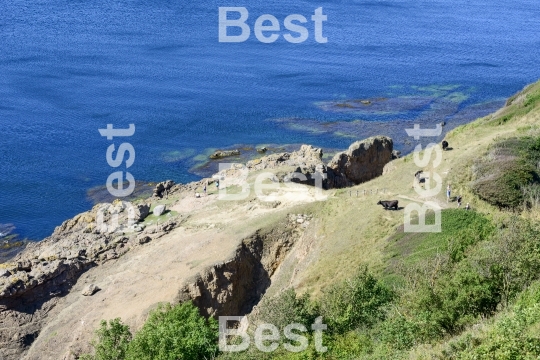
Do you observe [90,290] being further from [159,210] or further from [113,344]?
[113,344]

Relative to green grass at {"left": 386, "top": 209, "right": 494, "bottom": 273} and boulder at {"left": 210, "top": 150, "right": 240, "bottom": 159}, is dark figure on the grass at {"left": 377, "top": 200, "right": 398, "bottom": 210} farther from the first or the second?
boulder at {"left": 210, "top": 150, "right": 240, "bottom": 159}

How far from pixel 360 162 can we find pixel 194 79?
50775mm

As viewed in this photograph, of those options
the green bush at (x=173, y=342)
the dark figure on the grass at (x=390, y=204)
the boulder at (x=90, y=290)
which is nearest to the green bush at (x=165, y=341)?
the green bush at (x=173, y=342)

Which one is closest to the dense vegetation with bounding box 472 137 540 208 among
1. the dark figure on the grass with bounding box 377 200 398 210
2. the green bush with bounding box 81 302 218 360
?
the dark figure on the grass with bounding box 377 200 398 210

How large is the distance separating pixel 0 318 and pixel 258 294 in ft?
67.8

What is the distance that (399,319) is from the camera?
2883cm

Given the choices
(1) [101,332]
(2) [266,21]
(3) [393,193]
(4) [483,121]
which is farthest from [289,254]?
(2) [266,21]

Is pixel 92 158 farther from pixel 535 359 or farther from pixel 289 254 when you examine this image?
pixel 535 359

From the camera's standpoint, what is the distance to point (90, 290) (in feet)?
177

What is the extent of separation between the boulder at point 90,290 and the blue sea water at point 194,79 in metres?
19.6

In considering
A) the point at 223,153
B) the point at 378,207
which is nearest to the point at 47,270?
the point at 378,207

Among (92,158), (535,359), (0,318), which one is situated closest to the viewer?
(535,359)

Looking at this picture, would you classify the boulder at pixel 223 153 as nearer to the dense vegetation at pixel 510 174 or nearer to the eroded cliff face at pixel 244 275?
the eroded cliff face at pixel 244 275

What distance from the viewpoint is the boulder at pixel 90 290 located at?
177 ft
